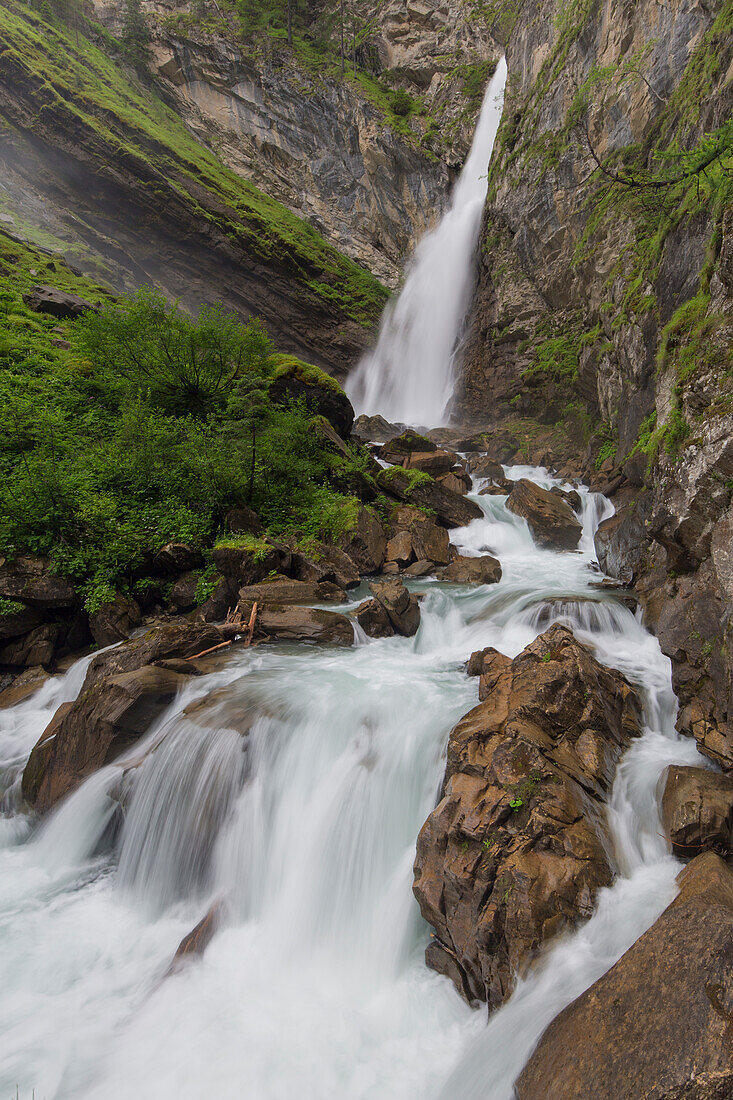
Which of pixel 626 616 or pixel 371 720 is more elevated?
pixel 626 616

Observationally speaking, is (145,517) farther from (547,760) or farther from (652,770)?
(652,770)

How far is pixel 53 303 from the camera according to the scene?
Result: 57.6ft

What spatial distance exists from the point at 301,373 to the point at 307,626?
408 inches

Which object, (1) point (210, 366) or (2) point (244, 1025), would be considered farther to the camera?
(1) point (210, 366)

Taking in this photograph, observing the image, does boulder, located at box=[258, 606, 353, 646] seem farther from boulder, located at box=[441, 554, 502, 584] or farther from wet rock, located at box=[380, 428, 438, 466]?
wet rock, located at box=[380, 428, 438, 466]

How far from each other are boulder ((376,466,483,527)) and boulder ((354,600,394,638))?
21.9 ft

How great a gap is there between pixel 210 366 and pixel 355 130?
36.9 m

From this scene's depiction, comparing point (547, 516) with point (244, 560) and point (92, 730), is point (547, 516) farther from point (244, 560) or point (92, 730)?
point (92, 730)

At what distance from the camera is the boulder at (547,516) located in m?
14.3

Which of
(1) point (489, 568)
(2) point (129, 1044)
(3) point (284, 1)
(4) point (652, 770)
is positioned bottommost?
(2) point (129, 1044)

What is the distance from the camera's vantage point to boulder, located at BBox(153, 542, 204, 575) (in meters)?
9.32

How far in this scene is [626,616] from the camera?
840cm

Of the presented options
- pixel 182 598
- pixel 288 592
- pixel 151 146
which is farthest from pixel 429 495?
pixel 151 146

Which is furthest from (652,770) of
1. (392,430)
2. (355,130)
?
(355,130)
